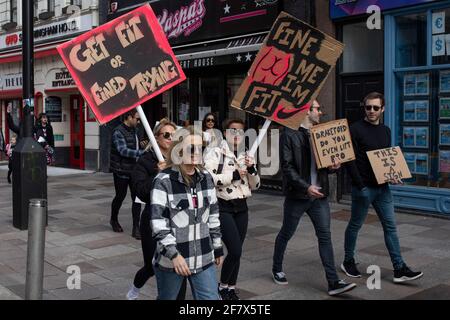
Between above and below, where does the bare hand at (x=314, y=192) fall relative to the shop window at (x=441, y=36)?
below

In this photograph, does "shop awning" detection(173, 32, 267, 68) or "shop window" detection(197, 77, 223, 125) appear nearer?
"shop awning" detection(173, 32, 267, 68)

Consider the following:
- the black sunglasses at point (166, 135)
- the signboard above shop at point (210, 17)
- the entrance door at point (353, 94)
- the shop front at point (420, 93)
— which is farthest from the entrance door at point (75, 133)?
the black sunglasses at point (166, 135)

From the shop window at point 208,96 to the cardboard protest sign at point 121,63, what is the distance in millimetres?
8227

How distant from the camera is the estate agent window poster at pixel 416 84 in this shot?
9.48 meters

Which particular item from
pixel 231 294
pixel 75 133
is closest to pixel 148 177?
pixel 231 294

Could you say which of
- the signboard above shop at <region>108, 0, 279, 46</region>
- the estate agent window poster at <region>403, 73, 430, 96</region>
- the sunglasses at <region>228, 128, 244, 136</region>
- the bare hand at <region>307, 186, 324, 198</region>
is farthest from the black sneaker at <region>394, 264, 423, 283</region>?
the signboard above shop at <region>108, 0, 279, 46</region>

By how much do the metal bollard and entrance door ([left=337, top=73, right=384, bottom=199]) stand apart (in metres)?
7.08

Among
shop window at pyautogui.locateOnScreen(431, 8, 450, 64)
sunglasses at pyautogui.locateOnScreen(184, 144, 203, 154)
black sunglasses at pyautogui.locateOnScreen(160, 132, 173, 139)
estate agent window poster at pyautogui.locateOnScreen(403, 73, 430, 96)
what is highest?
shop window at pyautogui.locateOnScreen(431, 8, 450, 64)

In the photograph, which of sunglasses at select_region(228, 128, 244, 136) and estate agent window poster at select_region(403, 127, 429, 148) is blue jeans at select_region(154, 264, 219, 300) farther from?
estate agent window poster at select_region(403, 127, 429, 148)

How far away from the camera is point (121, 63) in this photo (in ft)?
16.0

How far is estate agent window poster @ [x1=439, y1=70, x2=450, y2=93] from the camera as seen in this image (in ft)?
30.1

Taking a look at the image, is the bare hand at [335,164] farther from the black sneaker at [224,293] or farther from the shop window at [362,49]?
the shop window at [362,49]

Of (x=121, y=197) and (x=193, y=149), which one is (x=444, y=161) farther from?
(x=193, y=149)
